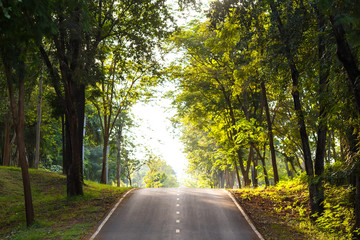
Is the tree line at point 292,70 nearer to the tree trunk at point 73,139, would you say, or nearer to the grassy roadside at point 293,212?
the grassy roadside at point 293,212

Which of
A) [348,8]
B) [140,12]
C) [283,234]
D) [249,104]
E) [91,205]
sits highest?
[140,12]

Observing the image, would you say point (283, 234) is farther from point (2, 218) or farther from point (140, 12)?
point (140, 12)

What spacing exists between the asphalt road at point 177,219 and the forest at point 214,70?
312cm

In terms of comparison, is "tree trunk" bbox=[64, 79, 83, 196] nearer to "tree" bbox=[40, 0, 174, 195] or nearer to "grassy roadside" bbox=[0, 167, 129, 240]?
"tree" bbox=[40, 0, 174, 195]

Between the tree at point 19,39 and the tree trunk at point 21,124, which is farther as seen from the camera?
the tree trunk at point 21,124

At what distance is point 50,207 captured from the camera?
54.3 ft

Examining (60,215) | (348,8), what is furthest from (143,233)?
(348,8)

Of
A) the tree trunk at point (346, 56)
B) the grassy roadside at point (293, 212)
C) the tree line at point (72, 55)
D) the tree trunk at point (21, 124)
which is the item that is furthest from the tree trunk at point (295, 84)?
the tree trunk at point (21, 124)

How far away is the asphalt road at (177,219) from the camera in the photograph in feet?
40.5

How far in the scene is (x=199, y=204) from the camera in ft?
57.3

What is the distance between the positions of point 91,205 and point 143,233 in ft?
16.7

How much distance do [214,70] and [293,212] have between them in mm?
10860

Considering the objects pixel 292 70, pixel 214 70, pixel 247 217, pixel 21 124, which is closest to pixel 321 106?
pixel 292 70

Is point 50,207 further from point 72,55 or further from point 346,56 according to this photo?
point 346,56
